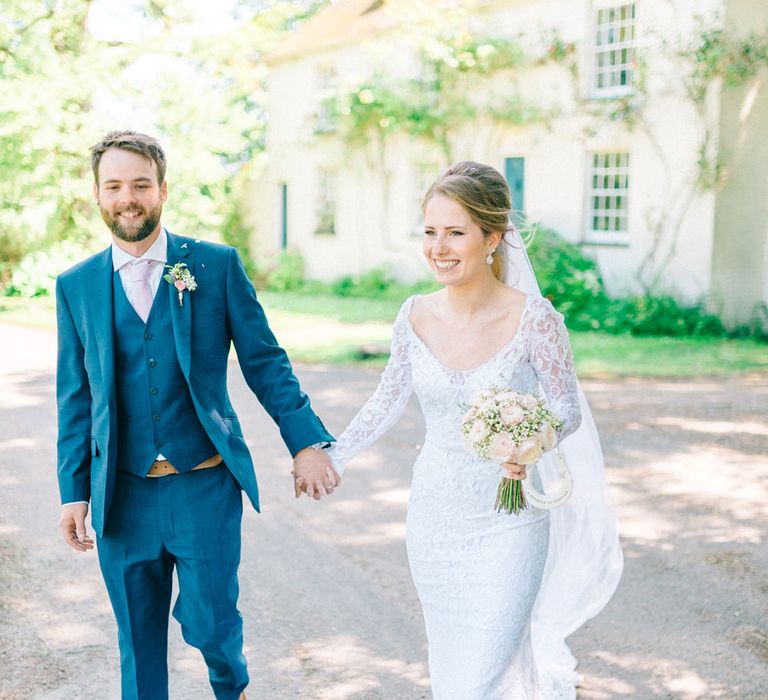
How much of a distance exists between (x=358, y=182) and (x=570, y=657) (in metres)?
21.0

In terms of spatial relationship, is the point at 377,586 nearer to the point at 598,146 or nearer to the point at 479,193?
the point at 479,193

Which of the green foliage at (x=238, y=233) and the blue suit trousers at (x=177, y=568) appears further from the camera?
the green foliage at (x=238, y=233)

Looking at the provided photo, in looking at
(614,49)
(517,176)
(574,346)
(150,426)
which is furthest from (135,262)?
(517,176)

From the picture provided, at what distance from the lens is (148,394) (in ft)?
10.9

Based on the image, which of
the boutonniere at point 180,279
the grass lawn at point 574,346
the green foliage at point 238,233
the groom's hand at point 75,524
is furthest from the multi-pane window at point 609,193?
the groom's hand at point 75,524

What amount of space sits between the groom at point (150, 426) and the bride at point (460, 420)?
0.72 meters

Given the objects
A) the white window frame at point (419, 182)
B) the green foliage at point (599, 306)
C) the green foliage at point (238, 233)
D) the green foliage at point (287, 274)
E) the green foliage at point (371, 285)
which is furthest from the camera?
the green foliage at point (238, 233)

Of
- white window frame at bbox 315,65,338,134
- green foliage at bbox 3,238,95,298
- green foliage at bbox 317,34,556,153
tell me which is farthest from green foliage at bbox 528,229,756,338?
green foliage at bbox 3,238,95,298

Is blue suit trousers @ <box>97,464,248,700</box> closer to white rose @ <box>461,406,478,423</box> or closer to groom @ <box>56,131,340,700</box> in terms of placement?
groom @ <box>56,131,340,700</box>

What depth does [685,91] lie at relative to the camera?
1689 centimetres

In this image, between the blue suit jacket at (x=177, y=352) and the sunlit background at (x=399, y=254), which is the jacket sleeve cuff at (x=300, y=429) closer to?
the blue suit jacket at (x=177, y=352)

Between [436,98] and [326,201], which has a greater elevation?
[436,98]

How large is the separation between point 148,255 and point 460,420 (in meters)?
1.30

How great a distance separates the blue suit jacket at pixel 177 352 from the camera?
10.8 feet
